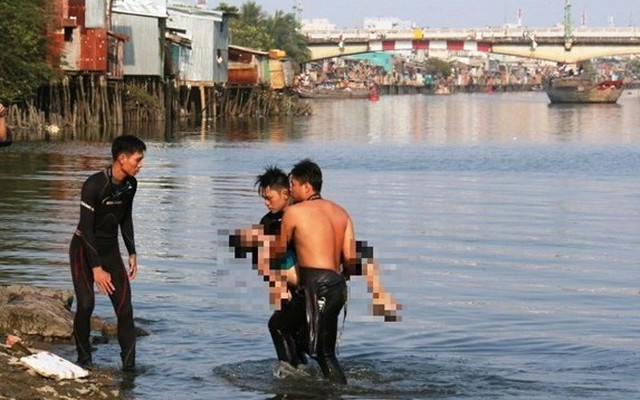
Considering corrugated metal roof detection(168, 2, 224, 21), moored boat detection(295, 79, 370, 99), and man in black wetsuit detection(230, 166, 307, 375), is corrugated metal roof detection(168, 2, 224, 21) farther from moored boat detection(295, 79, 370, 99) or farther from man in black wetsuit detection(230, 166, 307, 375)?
moored boat detection(295, 79, 370, 99)

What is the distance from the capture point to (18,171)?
35.0 meters

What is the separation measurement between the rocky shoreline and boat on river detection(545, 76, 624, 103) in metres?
138

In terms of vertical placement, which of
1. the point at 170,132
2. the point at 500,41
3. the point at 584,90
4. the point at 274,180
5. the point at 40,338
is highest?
the point at 500,41

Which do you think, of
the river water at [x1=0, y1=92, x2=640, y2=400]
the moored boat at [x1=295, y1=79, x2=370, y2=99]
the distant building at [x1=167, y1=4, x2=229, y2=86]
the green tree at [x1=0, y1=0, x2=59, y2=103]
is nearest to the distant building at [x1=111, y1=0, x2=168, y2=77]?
the distant building at [x1=167, y1=4, x2=229, y2=86]

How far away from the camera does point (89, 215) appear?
10656mm

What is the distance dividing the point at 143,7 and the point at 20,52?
49.2ft

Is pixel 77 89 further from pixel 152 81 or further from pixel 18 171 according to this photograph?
pixel 18 171

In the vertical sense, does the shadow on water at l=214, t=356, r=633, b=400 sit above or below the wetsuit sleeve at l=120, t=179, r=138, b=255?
below

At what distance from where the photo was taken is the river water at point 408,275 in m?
12.0

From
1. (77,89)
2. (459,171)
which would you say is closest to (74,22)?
(77,89)

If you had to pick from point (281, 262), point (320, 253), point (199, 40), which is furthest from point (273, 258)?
point (199, 40)

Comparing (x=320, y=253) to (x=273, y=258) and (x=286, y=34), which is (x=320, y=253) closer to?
(x=273, y=258)

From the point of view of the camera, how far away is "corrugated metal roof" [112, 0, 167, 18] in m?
69.6

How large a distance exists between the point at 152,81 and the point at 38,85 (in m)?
14.3
